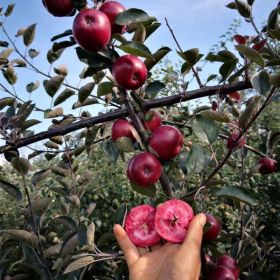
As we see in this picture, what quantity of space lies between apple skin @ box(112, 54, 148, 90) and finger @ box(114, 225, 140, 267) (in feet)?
1.36

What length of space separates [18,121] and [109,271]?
4.48 ft

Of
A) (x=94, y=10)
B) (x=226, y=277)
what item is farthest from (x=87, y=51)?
(x=226, y=277)

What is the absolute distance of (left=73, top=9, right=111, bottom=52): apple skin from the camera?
1.09m

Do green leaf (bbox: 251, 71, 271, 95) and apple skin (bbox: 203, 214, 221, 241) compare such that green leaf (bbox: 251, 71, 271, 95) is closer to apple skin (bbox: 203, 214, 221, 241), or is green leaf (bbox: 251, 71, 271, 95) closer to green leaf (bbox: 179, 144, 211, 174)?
green leaf (bbox: 179, 144, 211, 174)

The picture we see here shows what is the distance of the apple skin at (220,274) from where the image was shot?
1231 mm

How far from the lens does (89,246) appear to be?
1429mm

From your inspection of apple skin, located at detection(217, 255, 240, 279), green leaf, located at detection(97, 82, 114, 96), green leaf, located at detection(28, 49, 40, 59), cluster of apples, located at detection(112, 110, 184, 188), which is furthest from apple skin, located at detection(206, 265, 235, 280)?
green leaf, located at detection(28, 49, 40, 59)

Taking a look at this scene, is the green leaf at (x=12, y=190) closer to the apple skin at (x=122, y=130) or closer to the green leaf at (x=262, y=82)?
the apple skin at (x=122, y=130)

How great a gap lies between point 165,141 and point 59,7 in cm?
49

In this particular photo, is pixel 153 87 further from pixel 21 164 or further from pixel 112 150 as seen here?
pixel 21 164

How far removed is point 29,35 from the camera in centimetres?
210

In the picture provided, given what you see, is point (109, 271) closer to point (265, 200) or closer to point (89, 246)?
point (89, 246)

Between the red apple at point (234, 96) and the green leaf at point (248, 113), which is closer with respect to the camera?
the green leaf at point (248, 113)

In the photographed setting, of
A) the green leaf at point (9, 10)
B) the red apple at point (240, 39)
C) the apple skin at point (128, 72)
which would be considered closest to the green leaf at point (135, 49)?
the apple skin at point (128, 72)
